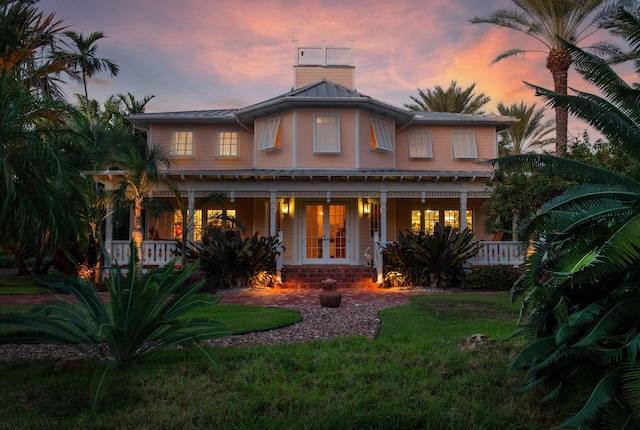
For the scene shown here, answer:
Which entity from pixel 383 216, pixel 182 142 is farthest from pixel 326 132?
pixel 182 142

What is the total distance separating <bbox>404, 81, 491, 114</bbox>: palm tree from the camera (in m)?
30.1

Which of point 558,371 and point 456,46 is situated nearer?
point 558,371

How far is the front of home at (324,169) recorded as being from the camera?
1560 centimetres

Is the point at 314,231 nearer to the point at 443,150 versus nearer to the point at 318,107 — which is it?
the point at 318,107

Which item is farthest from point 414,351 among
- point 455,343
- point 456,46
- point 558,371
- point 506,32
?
point 506,32

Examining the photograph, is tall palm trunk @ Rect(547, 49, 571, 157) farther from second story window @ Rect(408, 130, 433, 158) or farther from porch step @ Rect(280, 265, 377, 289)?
porch step @ Rect(280, 265, 377, 289)

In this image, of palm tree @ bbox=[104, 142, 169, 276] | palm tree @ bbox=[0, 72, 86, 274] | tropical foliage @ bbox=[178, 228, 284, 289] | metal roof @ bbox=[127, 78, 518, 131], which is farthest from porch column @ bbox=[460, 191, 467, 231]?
palm tree @ bbox=[0, 72, 86, 274]

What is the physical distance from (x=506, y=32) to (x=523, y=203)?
9.41 meters

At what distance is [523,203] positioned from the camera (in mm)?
12133

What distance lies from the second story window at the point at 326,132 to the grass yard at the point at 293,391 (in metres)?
10.7

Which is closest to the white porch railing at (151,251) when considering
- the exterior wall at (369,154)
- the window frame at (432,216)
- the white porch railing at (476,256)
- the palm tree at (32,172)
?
the white porch railing at (476,256)

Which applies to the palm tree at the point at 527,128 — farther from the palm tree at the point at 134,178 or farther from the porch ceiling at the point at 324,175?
the palm tree at the point at 134,178

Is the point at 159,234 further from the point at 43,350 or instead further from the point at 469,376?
the point at 469,376

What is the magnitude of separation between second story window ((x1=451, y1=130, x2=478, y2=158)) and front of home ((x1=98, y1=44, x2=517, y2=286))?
1.6 inches
